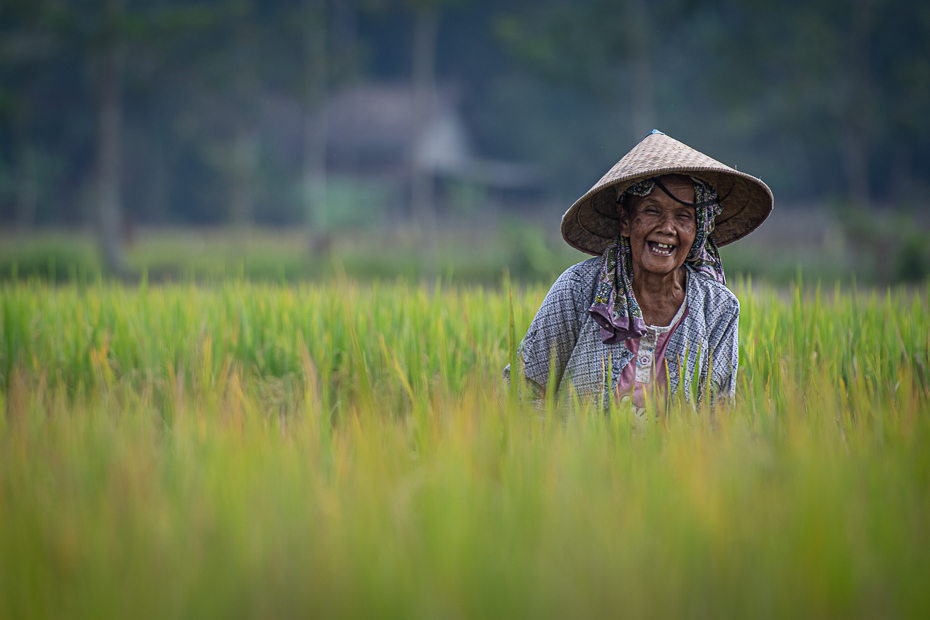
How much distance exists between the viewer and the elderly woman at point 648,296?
6.66ft

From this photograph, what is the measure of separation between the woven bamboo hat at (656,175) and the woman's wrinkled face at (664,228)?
55 millimetres

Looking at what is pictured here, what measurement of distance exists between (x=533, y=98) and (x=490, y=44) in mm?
2730

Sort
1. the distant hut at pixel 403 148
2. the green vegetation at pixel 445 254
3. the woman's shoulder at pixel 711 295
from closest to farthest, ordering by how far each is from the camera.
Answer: the woman's shoulder at pixel 711 295 → the green vegetation at pixel 445 254 → the distant hut at pixel 403 148

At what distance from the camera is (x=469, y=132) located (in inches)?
943

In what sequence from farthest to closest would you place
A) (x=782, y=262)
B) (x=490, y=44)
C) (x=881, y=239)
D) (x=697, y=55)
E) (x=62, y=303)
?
(x=490, y=44)
(x=697, y=55)
(x=782, y=262)
(x=881, y=239)
(x=62, y=303)

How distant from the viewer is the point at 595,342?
2.10 metres

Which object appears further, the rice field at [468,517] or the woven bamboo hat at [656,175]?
the woven bamboo hat at [656,175]

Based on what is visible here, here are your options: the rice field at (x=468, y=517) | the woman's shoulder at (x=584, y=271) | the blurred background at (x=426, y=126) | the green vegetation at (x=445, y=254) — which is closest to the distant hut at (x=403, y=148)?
the blurred background at (x=426, y=126)

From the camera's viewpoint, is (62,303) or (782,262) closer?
(62,303)

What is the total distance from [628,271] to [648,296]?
0.09m

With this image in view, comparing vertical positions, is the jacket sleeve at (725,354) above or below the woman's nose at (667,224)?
below

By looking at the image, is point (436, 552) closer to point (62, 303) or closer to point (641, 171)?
point (641, 171)

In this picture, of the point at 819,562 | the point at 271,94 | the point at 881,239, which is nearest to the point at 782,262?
the point at 881,239

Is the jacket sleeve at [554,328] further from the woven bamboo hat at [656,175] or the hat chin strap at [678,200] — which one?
the hat chin strap at [678,200]
